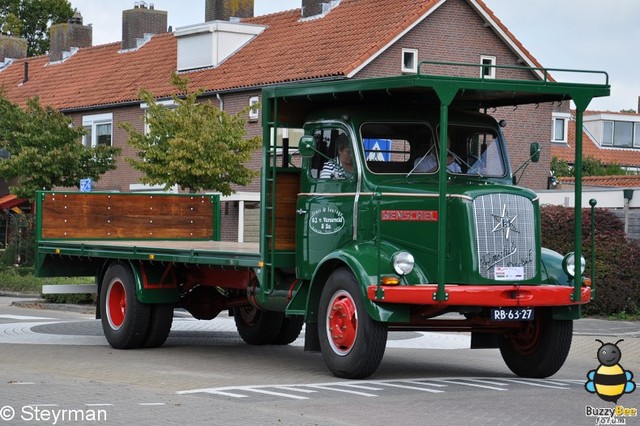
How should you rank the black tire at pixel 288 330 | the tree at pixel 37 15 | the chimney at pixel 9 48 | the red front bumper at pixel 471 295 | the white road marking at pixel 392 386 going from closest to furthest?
the white road marking at pixel 392 386
the red front bumper at pixel 471 295
the black tire at pixel 288 330
the chimney at pixel 9 48
the tree at pixel 37 15

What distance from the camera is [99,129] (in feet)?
153

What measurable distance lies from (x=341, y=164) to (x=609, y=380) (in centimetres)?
377

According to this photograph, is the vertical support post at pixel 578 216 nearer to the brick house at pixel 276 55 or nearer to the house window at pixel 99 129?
the brick house at pixel 276 55

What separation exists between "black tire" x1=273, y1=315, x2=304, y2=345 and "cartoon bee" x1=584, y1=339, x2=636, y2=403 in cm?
587

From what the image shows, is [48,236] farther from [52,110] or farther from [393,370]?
[52,110]

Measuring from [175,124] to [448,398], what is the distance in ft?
72.0

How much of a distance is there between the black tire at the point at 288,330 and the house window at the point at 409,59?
69.9ft

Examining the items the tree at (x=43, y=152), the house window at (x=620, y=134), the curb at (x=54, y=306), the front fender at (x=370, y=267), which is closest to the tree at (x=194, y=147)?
the tree at (x=43, y=152)

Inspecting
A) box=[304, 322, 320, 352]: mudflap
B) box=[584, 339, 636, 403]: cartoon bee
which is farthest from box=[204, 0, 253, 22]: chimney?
box=[584, 339, 636, 403]: cartoon bee

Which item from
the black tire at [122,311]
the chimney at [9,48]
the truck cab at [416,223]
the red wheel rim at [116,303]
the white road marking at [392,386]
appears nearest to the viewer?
the white road marking at [392,386]

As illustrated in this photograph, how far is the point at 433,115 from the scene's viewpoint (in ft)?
47.3

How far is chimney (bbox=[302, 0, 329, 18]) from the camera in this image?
42594 millimetres

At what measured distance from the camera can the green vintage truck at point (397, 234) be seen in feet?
43.0

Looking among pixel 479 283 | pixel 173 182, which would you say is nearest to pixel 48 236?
pixel 479 283
